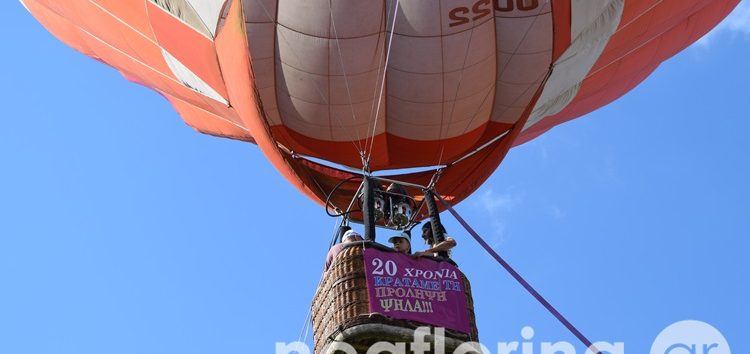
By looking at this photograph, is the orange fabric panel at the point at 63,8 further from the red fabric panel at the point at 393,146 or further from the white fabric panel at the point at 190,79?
the red fabric panel at the point at 393,146

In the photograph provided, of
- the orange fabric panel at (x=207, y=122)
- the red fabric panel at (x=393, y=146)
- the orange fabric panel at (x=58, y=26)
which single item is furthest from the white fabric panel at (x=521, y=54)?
the orange fabric panel at (x=58, y=26)

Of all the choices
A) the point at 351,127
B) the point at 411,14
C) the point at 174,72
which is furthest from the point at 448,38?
the point at 174,72

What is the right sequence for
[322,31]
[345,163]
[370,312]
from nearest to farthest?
[370,312]
[322,31]
[345,163]

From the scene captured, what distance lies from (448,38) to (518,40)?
21.0 inches

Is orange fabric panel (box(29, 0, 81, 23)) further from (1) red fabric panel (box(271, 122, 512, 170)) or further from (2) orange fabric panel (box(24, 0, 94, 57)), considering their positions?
(1) red fabric panel (box(271, 122, 512, 170))

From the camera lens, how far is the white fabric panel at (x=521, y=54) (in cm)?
998

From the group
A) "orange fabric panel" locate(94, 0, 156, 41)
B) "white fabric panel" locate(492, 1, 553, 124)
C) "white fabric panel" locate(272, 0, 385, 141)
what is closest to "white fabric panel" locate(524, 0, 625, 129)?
"white fabric panel" locate(492, 1, 553, 124)

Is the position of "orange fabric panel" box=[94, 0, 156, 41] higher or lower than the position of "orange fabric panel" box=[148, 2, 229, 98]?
higher

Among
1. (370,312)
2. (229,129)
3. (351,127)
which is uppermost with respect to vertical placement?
(229,129)

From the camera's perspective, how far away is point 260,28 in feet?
32.0

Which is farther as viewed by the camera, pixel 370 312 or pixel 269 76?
pixel 269 76

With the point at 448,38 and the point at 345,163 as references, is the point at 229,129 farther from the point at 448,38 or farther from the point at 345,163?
the point at 448,38

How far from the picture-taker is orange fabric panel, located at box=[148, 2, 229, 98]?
397 inches

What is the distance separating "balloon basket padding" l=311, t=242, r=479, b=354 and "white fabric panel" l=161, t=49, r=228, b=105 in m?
2.37
